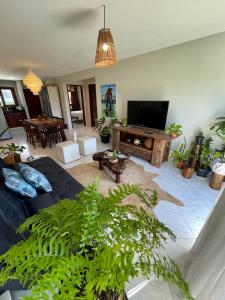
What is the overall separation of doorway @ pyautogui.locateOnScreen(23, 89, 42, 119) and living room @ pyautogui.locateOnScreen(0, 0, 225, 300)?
4057 mm

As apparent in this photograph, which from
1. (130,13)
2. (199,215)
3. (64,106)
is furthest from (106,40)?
(64,106)

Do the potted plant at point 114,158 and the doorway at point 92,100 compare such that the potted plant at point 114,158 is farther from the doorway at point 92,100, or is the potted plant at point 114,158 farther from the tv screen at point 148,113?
the doorway at point 92,100

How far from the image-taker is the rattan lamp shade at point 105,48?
146 centimetres

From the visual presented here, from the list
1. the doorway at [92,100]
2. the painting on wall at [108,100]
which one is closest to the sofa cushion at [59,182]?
the painting on wall at [108,100]

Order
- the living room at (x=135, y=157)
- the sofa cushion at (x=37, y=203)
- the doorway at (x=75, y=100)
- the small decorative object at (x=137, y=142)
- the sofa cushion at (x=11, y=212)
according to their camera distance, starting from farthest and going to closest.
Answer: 1. the doorway at (x=75, y=100)
2. the small decorative object at (x=137, y=142)
3. the sofa cushion at (x=37, y=203)
4. the sofa cushion at (x=11, y=212)
5. the living room at (x=135, y=157)

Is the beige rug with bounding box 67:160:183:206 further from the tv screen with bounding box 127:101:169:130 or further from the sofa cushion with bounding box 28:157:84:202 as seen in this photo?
the tv screen with bounding box 127:101:169:130

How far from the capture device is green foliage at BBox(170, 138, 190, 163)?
2.89 m

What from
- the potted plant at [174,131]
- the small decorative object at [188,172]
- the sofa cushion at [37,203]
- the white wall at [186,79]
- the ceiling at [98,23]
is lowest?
the small decorative object at [188,172]

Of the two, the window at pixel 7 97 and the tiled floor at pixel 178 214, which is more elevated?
the window at pixel 7 97

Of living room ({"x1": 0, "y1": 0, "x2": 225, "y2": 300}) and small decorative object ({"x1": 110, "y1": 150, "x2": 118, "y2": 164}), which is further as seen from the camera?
small decorative object ({"x1": 110, "y1": 150, "x2": 118, "y2": 164})

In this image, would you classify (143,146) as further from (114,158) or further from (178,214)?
(178,214)

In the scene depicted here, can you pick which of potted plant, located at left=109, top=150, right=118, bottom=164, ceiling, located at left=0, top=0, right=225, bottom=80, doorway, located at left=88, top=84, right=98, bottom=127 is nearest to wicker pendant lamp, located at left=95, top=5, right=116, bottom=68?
ceiling, located at left=0, top=0, right=225, bottom=80

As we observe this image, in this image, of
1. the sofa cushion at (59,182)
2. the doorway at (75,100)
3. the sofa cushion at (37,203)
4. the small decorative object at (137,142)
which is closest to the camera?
the sofa cushion at (37,203)

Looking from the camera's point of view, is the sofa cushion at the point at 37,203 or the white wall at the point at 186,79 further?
the white wall at the point at 186,79
